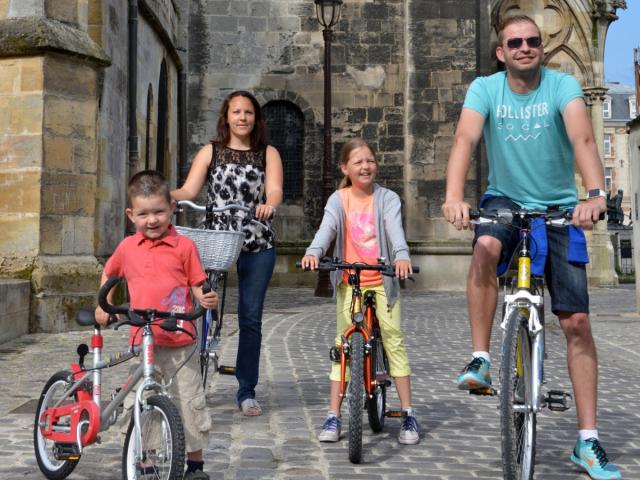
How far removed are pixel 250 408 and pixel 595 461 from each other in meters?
2.19

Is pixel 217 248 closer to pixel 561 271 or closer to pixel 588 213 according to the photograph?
pixel 561 271

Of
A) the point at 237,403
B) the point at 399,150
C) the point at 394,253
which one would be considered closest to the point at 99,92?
the point at 237,403

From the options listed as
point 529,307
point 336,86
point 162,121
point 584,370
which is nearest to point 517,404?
point 529,307

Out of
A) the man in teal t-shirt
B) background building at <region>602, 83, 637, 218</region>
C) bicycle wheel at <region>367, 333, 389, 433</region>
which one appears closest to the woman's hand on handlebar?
bicycle wheel at <region>367, 333, 389, 433</region>

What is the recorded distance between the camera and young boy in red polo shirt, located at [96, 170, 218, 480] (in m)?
3.84

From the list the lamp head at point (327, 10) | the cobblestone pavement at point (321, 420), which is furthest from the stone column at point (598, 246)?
the cobblestone pavement at point (321, 420)

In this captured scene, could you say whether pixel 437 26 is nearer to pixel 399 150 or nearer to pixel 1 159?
pixel 399 150

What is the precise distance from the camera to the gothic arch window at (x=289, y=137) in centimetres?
2083

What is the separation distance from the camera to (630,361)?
29.4ft

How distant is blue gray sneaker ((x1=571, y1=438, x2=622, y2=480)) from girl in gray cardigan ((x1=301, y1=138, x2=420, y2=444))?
100cm

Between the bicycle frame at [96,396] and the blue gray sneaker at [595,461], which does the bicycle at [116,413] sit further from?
the blue gray sneaker at [595,461]

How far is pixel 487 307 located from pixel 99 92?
7.53 meters

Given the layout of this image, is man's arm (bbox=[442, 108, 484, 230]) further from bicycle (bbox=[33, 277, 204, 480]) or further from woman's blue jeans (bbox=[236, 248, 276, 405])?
woman's blue jeans (bbox=[236, 248, 276, 405])

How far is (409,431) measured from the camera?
504 cm
